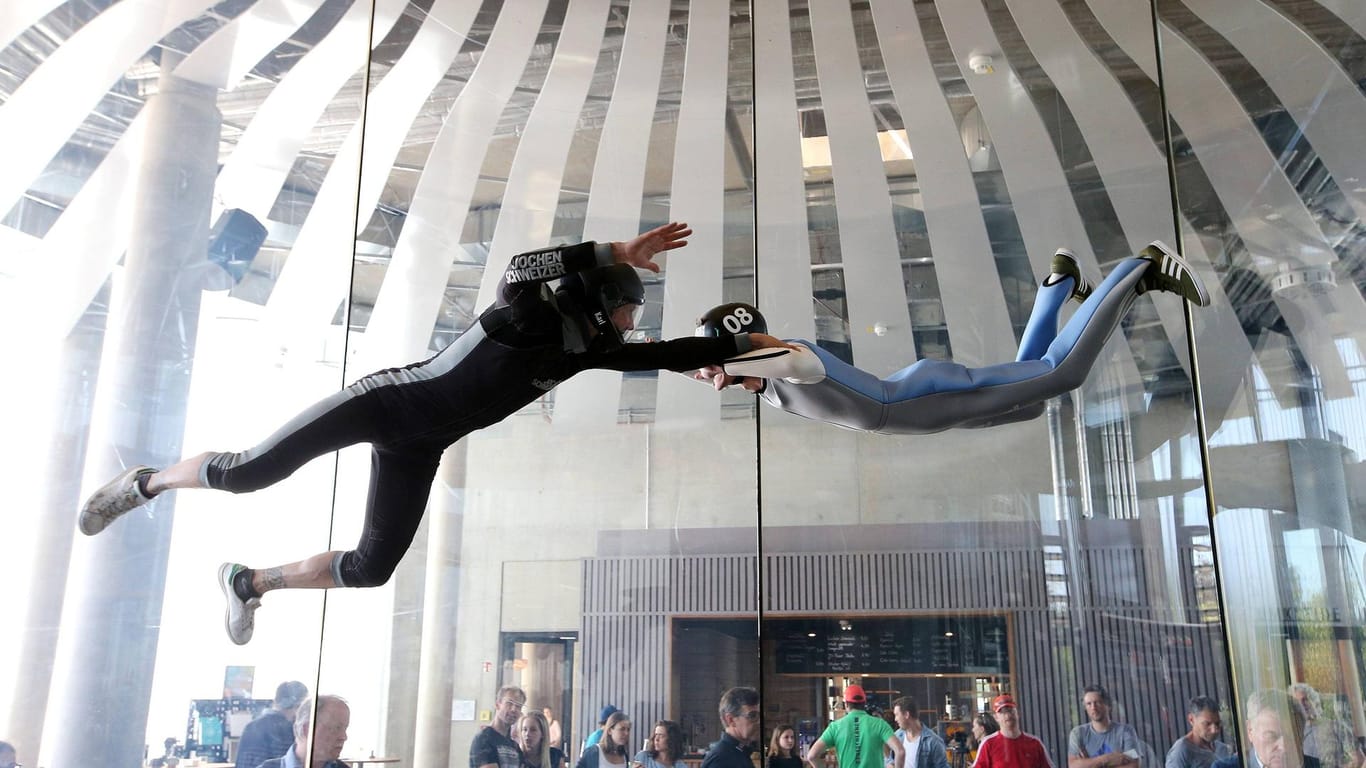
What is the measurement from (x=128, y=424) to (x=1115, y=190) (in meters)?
4.48

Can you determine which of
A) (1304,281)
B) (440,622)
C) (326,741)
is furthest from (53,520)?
(1304,281)

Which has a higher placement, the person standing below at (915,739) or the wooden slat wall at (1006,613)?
the wooden slat wall at (1006,613)

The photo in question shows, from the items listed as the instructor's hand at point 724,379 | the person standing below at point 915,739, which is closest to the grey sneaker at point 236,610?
the instructor's hand at point 724,379

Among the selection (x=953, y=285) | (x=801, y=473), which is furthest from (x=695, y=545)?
(x=953, y=285)

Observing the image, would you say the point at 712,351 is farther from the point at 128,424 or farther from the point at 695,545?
the point at 128,424

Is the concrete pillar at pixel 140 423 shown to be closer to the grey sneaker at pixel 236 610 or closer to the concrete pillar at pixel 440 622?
the grey sneaker at pixel 236 610

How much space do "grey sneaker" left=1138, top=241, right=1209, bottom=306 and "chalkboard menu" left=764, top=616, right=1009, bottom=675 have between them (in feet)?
5.17

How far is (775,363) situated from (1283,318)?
2.97 metres

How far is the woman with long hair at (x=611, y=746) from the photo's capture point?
13.8ft

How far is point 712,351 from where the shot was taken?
2.88m

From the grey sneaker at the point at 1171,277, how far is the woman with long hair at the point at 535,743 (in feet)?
9.91

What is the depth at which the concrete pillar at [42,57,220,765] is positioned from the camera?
381 centimetres

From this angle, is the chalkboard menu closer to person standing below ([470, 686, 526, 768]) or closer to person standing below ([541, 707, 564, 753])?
person standing below ([541, 707, 564, 753])

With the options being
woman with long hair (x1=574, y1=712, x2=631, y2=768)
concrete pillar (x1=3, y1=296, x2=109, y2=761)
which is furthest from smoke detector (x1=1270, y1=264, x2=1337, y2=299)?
concrete pillar (x1=3, y1=296, x2=109, y2=761)
